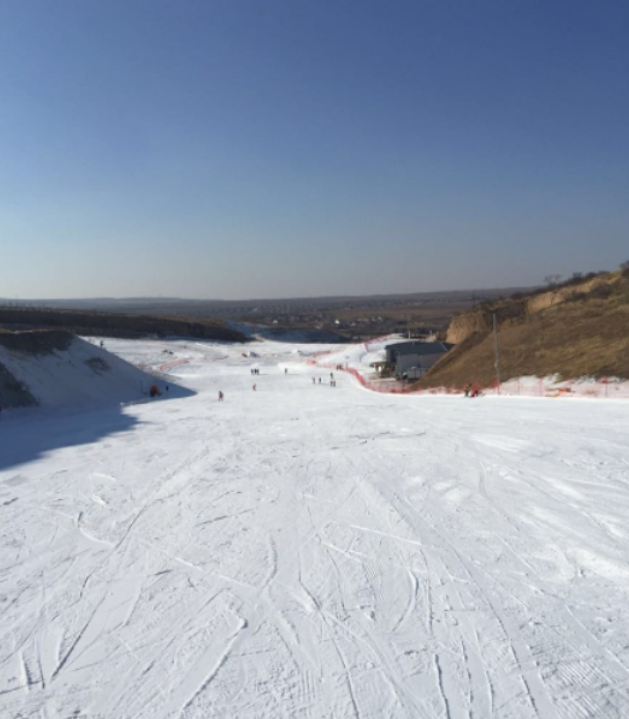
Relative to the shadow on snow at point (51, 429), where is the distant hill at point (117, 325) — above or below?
below

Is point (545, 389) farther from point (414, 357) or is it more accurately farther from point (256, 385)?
point (256, 385)

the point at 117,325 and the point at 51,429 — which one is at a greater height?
the point at 51,429

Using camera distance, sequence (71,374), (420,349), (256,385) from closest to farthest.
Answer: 1. (71,374)
2. (256,385)
3. (420,349)

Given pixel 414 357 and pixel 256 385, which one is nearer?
pixel 256 385

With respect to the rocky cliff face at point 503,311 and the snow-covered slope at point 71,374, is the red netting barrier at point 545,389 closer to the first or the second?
the snow-covered slope at point 71,374

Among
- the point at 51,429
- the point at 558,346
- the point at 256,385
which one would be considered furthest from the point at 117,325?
the point at 558,346

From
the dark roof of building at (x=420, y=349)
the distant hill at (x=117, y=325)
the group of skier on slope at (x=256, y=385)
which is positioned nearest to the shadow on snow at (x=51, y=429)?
the group of skier on slope at (x=256, y=385)

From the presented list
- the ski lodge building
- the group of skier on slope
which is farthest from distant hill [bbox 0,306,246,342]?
the ski lodge building
